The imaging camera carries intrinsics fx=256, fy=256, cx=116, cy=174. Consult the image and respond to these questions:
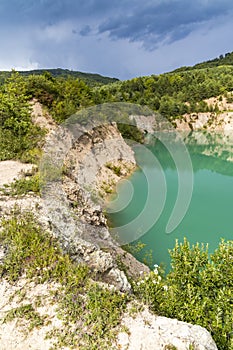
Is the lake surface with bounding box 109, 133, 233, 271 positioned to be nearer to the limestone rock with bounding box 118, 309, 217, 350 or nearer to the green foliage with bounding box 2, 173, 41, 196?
the green foliage with bounding box 2, 173, 41, 196

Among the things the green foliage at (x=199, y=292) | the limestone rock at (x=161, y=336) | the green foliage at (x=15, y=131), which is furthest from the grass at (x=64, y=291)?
the green foliage at (x=15, y=131)

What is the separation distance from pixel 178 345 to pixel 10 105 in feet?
48.7

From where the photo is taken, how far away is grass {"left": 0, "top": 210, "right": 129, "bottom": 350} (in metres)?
4.65

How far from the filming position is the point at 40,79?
852 inches

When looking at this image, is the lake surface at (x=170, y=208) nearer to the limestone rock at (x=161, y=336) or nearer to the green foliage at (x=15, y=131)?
the limestone rock at (x=161, y=336)

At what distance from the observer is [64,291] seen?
5.41 metres

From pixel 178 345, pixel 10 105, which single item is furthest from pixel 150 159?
pixel 178 345

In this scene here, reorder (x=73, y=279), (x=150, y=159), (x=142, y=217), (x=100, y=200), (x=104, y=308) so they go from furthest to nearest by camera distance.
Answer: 1. (x=150, y=159)
2. (x=100, y=200)
3. (x=142, y=217)
4. (x=73, y=279)
5. (x=104, y=308)

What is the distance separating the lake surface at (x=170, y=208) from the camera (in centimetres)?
1388

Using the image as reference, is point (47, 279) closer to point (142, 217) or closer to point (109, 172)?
point (142, 217)

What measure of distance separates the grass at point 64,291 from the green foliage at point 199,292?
38.3 inches

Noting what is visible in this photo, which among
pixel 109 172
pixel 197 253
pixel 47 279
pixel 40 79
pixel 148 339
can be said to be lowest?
pixel 148 339

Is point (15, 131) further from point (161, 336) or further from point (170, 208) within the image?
point (161, 336)

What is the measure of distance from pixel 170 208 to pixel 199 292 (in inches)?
480
